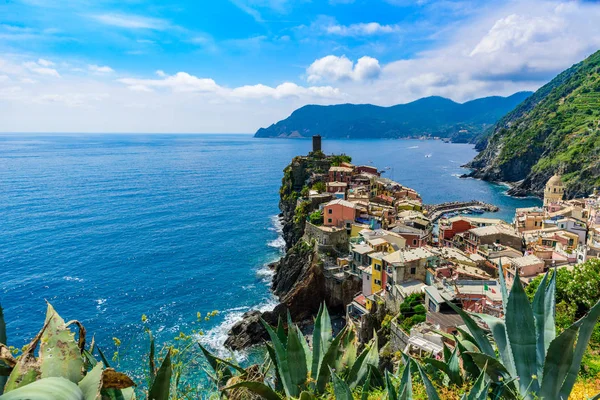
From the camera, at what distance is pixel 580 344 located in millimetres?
5535

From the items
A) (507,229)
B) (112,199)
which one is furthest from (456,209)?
(112,199)

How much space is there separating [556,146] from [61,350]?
405ft

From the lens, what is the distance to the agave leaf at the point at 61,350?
3.24 m

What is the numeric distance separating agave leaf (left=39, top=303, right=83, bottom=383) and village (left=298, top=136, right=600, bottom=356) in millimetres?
13006

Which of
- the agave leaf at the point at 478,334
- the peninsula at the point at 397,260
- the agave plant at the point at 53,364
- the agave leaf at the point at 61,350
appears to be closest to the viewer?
the agave plant at the point at 53,364

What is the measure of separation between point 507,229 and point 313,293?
2547 centimetres

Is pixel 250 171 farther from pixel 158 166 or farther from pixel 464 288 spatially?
pixel 464 288

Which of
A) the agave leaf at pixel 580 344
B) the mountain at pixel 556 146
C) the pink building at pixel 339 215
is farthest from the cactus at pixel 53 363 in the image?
the mountain at pixel 556 146

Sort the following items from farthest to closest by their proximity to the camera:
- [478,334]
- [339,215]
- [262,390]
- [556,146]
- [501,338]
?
1. [556,146]
2. [339,215]
3. [478,334]
4. [501,338]
5. [262,390]

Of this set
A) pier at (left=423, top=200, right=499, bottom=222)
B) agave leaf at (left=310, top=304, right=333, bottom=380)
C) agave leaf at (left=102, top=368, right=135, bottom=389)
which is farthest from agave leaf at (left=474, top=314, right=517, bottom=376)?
pier at (left=423, top=200, right=499, bottom=222)

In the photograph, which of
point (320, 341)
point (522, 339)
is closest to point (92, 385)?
point (320, 341)

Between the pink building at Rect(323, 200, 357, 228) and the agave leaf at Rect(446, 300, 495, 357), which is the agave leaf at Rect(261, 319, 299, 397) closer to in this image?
the agave leaf at Rect(446, 300, 495, 357)

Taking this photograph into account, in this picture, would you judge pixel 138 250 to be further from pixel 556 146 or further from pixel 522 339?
pixel 556 146

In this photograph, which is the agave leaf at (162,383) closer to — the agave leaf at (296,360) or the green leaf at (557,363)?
the agave leaf at (296,360)
